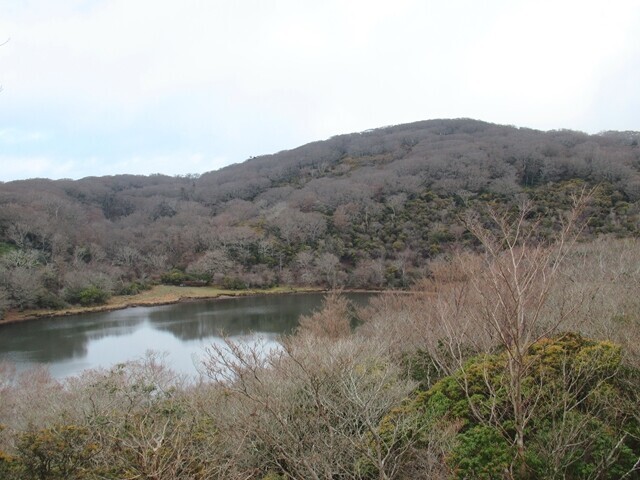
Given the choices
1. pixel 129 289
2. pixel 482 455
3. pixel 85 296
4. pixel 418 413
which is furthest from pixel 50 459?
pixel 129 289

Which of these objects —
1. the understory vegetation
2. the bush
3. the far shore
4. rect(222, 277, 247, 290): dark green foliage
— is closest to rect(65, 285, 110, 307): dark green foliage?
the far shore

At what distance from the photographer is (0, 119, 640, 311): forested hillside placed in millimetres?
41875

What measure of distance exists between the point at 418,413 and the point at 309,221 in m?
50.9

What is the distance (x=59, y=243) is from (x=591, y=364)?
5321 centimetres

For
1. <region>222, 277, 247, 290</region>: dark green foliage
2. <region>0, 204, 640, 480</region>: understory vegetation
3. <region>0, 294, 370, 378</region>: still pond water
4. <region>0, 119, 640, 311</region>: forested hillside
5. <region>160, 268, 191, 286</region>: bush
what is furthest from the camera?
<region>160, 268, 191, 286</region>: bush

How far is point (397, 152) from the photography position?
3455 inches

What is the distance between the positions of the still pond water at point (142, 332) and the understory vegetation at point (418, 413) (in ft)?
29.4

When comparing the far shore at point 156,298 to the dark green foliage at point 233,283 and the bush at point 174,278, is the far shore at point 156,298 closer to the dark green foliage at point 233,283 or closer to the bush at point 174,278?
the dark green foliage at point 233,283

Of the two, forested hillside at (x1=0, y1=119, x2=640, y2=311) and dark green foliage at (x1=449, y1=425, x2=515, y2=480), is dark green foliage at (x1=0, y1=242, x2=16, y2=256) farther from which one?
dark green foliage at (x1=449, y1=425, x2=515, y2=480)

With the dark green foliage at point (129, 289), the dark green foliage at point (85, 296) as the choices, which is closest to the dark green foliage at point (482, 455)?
the dark green foliage at point (85, 296)

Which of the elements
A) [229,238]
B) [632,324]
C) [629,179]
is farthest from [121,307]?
[629,179]

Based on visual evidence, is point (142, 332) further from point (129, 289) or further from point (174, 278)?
point (174, 278)

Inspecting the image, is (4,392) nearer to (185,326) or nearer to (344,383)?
(344,383)

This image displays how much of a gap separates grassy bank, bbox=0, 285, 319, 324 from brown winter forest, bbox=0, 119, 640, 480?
1.14 meters
